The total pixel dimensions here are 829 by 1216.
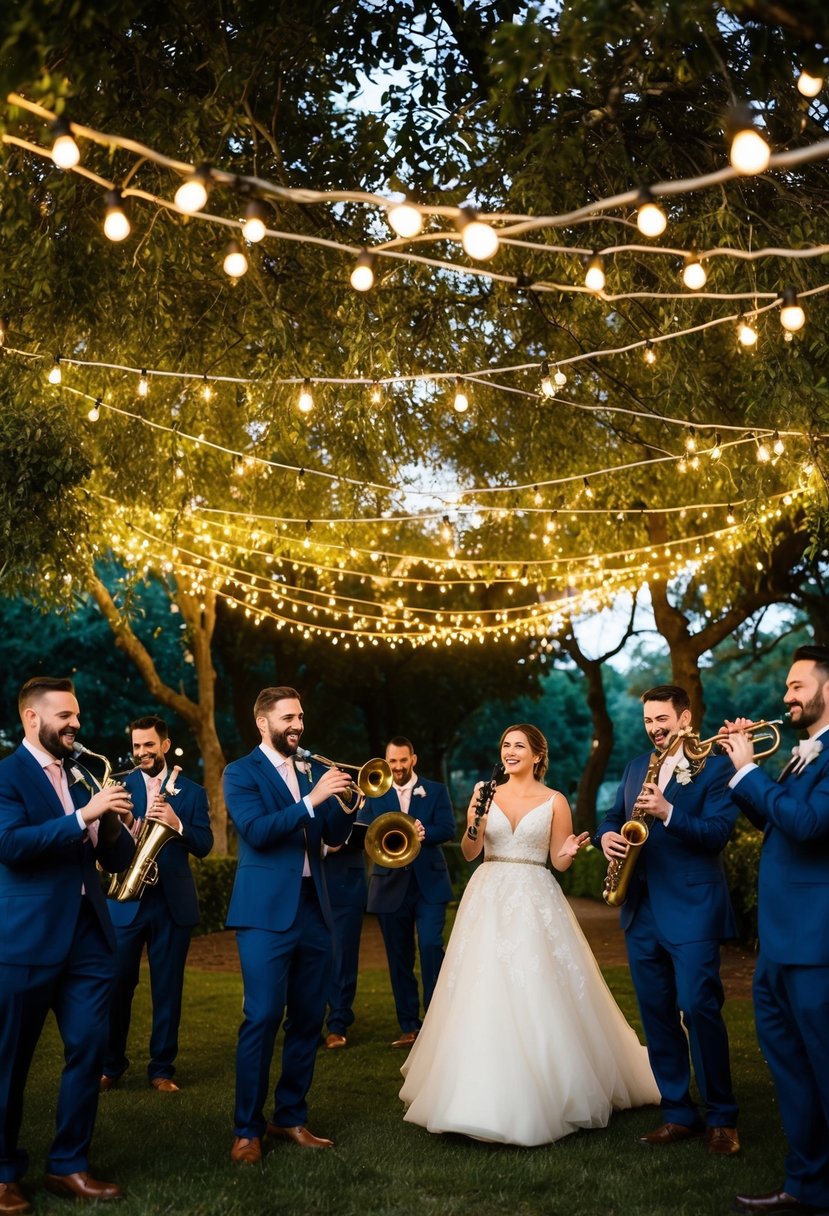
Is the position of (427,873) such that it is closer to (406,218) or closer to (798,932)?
(798,932)

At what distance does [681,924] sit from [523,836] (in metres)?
0.93

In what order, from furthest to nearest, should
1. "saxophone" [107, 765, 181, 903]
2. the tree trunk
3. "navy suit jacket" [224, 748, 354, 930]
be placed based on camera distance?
the tree trunk < "saxophone" [107, 765, 181, 903] < "navy suit jacket" [224, 748, 354, 930]

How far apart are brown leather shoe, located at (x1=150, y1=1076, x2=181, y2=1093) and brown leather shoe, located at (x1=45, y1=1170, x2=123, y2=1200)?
1918mm

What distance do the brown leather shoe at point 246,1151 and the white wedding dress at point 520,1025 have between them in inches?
29.7

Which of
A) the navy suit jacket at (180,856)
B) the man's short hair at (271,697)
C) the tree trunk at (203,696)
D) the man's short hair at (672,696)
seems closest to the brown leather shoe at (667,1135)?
the man's short hair at (672,696)

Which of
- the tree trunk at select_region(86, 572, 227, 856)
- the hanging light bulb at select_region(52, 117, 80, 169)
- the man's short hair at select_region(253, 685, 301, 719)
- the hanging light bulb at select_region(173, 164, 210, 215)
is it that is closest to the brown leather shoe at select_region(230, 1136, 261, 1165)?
the man's short hair at select_region(253, 685, 301, 719)

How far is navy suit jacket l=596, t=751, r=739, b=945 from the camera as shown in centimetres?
550

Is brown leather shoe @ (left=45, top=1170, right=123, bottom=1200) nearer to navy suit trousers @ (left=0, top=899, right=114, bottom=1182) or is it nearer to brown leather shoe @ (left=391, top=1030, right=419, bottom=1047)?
navy suit trousers @ (left=0, top=899, right=114, bottom=1182)

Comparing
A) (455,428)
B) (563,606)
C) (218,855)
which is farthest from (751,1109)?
(218,855)

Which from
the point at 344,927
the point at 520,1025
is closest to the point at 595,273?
the point at 520,1025

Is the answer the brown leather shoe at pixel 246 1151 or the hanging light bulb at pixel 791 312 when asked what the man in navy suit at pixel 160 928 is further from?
the hanging light bulb at pixel 791 312

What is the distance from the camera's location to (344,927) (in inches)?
332

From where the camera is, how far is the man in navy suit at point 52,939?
4672 millimetres

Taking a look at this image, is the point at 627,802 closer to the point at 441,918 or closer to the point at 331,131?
the point at 441,918
